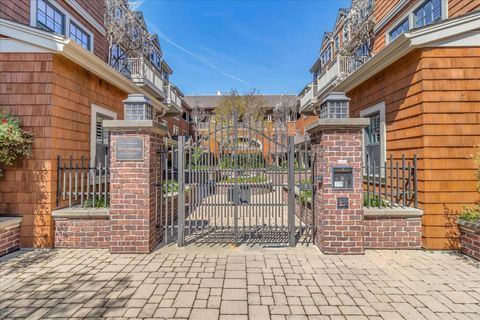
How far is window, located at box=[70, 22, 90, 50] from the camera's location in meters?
8.49

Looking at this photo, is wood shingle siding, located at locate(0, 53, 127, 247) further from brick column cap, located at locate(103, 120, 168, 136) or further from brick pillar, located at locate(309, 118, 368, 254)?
brick pillar, located at locate(309, 118, 368, 254)

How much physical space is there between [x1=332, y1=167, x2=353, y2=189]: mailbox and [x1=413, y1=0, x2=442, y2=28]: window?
620 centimetres

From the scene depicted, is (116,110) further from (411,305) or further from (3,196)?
(411,305)

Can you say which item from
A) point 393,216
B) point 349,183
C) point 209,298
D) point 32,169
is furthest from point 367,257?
point 32,169

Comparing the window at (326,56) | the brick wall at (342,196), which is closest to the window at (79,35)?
the brick wall at (342,196)

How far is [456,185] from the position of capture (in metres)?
4.62

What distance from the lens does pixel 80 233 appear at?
479 cm

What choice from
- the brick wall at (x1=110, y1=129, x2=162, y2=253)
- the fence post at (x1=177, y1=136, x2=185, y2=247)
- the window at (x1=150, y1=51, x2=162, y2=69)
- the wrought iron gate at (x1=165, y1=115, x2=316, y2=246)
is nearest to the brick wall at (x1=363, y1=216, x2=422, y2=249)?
the wrought iron gate at (x1=165, y1=115, x2=316, y2=246)

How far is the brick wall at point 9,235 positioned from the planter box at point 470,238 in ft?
27.2

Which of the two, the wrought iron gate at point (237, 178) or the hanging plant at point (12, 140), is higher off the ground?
the hanging plant at point (12, 140)

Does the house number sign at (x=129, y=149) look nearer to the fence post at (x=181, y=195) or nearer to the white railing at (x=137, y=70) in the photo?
the fence post at (x=181, y=195)

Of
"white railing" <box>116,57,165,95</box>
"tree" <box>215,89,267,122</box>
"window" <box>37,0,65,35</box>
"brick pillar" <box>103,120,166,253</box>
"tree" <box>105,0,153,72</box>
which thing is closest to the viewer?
"brick pillar" <box>103,120,166,253</box>

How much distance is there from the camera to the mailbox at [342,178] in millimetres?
4453

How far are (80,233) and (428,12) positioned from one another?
37.5 ft
